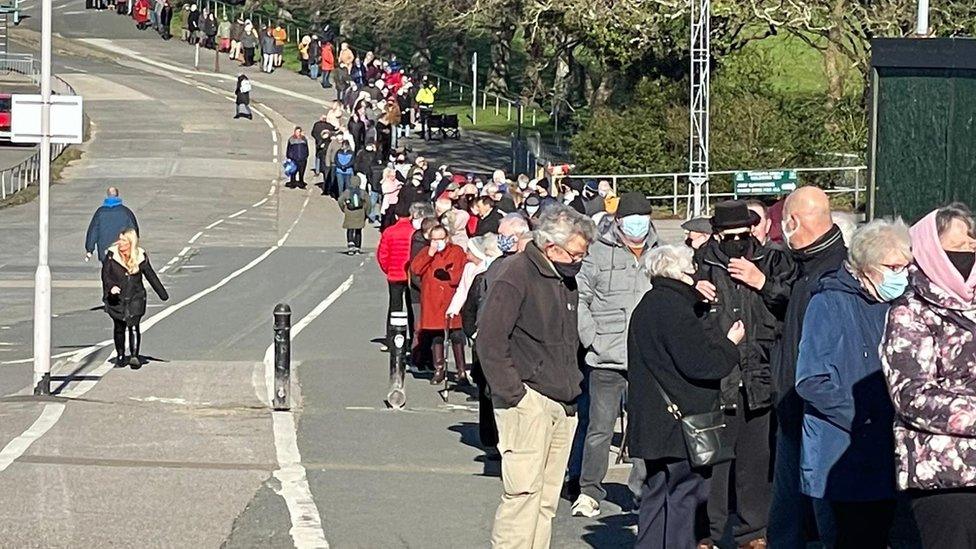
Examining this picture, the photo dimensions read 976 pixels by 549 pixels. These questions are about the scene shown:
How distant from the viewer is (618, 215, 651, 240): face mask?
11.0m

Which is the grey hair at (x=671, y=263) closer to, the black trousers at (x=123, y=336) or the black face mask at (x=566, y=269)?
the black face mask at (x=566, y=269)

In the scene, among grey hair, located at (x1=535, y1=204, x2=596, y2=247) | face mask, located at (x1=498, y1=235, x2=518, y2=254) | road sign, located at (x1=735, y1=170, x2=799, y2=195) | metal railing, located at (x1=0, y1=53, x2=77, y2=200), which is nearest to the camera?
grey hair, located at (x1=535, y1=204, x2=596, y2=247)

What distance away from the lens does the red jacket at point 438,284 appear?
57.4 feet

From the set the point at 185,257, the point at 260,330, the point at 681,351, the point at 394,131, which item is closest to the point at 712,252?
the point at 681,351

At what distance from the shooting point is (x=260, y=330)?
22.5 m

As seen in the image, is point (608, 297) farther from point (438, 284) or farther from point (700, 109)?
point (700, 109)

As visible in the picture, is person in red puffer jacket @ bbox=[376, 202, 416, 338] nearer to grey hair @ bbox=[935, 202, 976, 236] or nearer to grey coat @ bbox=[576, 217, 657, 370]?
grey coat @ bbox=[576, 217, 657, 370]

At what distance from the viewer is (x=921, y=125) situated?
11.1 meters

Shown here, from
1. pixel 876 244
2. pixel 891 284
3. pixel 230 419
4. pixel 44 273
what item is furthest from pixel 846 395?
pixel 44 273

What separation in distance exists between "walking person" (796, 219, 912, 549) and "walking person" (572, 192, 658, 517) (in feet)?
11.1

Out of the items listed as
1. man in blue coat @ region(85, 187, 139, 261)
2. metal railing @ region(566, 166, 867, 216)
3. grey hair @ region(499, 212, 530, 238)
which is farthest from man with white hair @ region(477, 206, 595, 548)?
metal railing @ region(566, 166, 867, 216)

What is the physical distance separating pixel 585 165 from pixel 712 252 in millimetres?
30181

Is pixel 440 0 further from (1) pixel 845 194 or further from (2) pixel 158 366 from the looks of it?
(2) pixel 158 366

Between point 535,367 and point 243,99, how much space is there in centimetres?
4888
